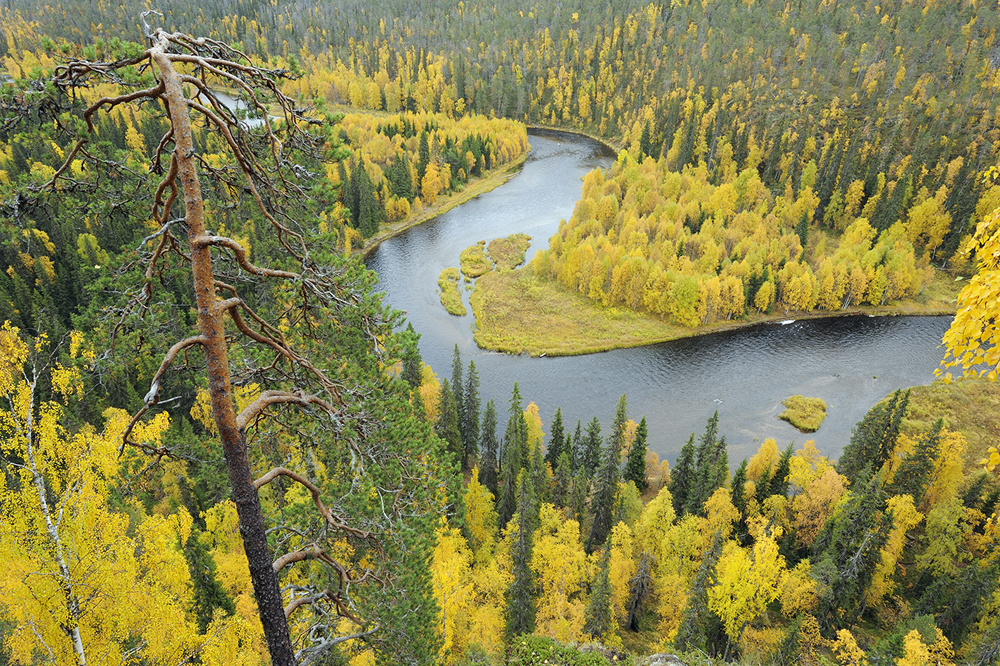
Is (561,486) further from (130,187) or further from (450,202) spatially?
(450,202)

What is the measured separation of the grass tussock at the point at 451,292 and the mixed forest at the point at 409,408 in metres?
12.9

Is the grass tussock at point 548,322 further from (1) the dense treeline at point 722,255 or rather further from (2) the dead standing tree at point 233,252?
(2) the dead standing tree at point 233,252

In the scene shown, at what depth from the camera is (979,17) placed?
5256 inches

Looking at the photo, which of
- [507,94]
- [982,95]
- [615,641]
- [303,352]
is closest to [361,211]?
[615,641]

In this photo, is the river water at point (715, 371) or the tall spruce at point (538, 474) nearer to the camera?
the tall spruce at point (538, 474)

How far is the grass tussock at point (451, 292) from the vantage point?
6888cm

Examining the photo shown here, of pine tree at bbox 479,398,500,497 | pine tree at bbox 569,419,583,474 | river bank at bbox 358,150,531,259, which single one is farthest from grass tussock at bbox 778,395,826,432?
river bank at bbox 358,150,531,259

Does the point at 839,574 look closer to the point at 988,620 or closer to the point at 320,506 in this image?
the point at 988,620

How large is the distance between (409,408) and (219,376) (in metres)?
3.71

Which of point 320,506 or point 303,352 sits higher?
point 303,352

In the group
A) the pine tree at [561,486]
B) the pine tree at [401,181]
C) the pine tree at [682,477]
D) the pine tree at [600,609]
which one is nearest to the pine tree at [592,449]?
the pine tree at [561,486]

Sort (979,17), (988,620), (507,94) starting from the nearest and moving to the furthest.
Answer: (988,620)
(979,17)
(507,94)

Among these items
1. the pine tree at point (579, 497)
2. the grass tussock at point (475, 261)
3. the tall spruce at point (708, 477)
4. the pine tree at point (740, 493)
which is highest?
the grass tussock at point (475, 261)

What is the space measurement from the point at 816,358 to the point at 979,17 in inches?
5436
